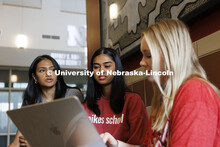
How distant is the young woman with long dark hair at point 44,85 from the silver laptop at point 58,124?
37.6 inches

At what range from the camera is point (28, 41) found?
627cm

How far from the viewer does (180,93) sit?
0.70 meters

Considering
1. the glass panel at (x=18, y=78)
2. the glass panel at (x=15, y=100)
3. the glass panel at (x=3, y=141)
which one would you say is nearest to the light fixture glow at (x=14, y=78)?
the glass panel at (x=18, y=78)

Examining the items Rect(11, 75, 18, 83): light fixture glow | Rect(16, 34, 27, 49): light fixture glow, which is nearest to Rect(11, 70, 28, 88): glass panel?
Rect(11, 75, 18, 83): light fixture glow

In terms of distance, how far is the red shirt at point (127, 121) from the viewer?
1357 millimetres

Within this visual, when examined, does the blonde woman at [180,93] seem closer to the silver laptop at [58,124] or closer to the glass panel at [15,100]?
the silver laptop at [58,124]

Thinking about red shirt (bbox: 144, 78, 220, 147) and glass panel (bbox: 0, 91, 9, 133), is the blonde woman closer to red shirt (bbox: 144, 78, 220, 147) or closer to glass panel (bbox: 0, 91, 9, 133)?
red shirt (bbox: 144, 78, 220, 147)

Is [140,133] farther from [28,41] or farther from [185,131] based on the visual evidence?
[28,41]

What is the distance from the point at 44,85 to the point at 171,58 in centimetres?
128

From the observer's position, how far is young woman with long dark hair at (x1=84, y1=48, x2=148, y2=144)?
139 cm

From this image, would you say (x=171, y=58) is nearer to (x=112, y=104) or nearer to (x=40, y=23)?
(x=112, y=104)

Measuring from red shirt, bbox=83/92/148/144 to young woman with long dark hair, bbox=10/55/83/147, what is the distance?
1.48ft

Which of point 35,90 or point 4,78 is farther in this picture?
point 4,78

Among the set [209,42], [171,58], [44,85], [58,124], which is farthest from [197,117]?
[44,85]
